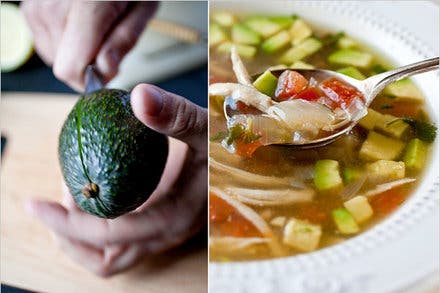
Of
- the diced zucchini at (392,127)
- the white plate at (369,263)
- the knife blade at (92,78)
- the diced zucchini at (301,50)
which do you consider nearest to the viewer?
the white plate at (369,263)

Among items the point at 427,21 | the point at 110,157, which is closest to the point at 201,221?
the point at 110,157

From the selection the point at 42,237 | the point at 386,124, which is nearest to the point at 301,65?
the point at 386,124

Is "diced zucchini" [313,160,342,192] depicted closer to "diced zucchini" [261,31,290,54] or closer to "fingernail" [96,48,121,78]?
"diced zucchini" [261,31,290,54]

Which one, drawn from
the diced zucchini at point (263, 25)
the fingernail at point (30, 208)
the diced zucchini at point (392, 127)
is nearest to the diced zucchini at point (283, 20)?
the diced zucchini at point (263, 25)

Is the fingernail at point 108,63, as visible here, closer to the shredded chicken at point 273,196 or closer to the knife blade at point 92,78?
the knife blade at point 92,78

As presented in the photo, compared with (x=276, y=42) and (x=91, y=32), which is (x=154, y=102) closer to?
(x=276, y=42)
